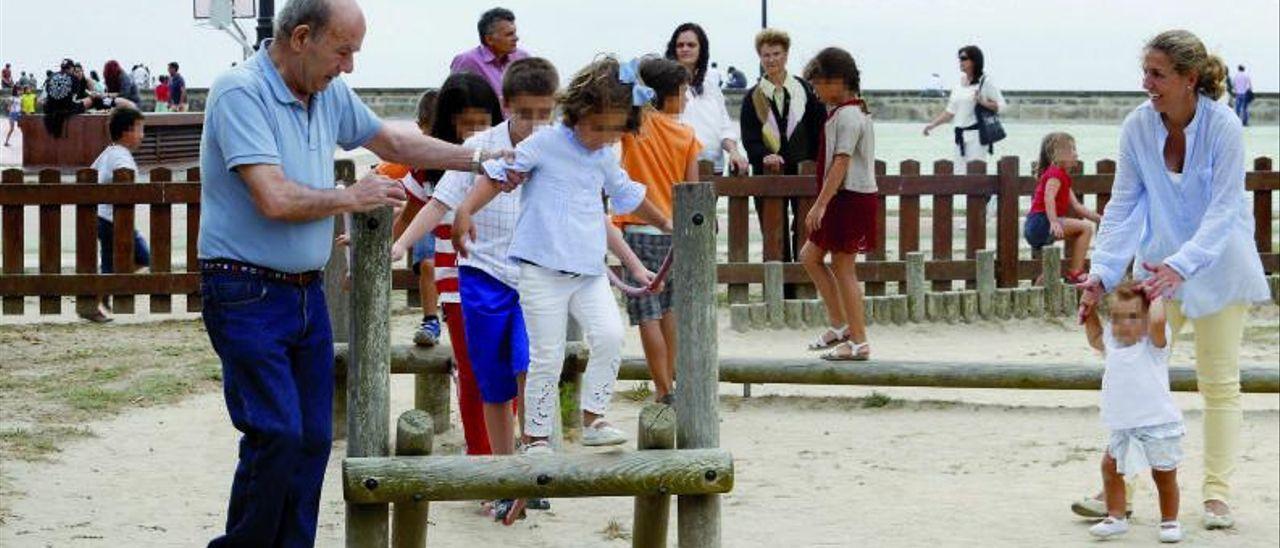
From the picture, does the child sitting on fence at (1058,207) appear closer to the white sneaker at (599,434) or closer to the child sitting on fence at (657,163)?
the child sitting on fence at (657,163)

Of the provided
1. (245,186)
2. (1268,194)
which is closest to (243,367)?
(245,186)

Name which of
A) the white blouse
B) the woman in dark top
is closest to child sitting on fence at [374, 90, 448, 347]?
the white blouse

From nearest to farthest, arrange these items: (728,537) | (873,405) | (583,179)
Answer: (583,179), (728,537), (873,405)

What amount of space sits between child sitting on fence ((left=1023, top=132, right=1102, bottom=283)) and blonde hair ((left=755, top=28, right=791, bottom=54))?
2.22 metres

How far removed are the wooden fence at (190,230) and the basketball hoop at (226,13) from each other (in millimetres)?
3426

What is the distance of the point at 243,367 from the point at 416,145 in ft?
2.87

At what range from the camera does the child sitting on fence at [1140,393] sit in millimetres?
7641

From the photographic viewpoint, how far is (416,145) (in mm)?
6129

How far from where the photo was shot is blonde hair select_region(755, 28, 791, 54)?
1276 centimetres

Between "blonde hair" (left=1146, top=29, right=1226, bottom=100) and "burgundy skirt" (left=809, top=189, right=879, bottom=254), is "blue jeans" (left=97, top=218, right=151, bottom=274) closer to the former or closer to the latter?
"burgundy skirt" (left=809, top=189, right=879, bottom=254)

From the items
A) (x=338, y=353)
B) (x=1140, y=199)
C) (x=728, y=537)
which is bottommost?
(x=728, y=537)

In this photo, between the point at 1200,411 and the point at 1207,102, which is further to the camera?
the point at 1200,411

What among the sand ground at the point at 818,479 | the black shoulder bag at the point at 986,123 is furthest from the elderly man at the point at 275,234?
the black shoulder bag at the point at 986,123

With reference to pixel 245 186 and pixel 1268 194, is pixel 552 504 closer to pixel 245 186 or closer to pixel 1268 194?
pixel 245 186
